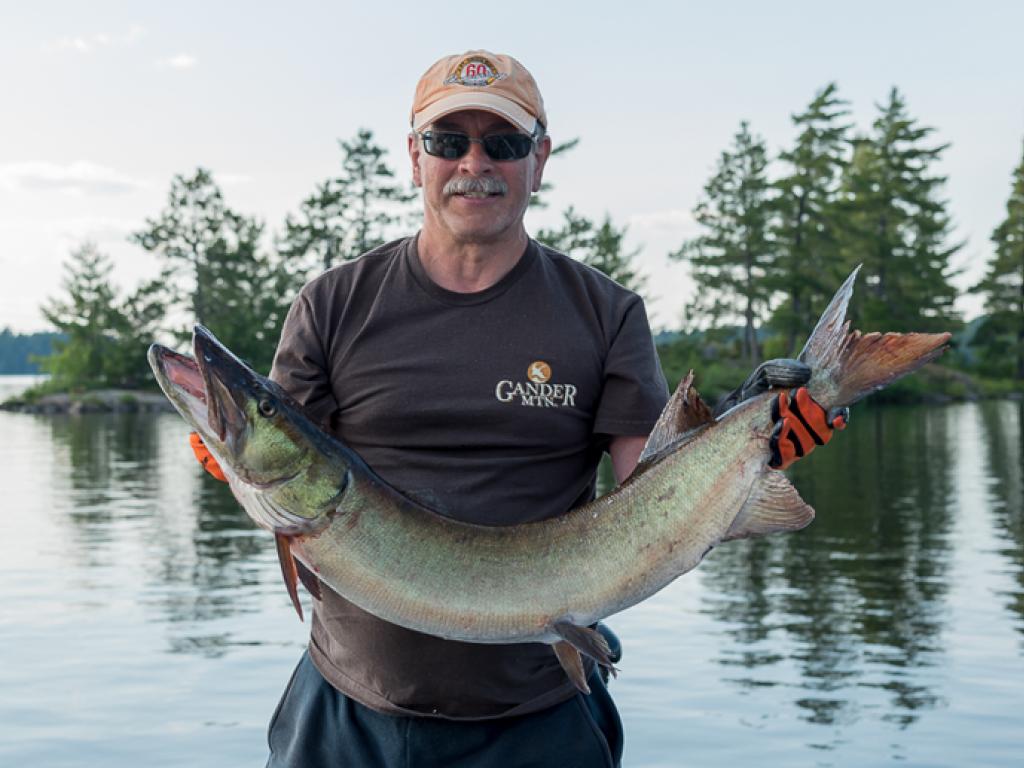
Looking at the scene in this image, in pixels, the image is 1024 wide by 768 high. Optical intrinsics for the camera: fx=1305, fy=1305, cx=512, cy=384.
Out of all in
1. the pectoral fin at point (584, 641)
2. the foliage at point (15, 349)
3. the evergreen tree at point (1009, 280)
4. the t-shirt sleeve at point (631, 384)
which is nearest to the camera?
the pectoral fin at point (584, 641)

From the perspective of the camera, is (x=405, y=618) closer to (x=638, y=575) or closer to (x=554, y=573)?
(x=554, y=573)

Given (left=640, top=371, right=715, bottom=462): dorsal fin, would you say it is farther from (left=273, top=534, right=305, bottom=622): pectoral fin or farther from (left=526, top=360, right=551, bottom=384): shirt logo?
(left=273, top=534, right=305, bottom=622): pectoral fin

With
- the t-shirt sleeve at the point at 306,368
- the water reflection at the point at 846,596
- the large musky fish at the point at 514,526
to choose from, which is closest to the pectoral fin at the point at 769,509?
the large musky fish at the point at 514,526

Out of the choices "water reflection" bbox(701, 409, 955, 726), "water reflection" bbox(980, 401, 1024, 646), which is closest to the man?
"water reflection" bbox(701, 409, 955, 726)

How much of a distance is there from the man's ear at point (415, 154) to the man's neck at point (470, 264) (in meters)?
0.22

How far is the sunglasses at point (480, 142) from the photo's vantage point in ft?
12.2

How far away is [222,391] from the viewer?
3.15m

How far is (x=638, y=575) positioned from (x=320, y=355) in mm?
1152

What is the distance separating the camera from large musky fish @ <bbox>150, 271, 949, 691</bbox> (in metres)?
3.18

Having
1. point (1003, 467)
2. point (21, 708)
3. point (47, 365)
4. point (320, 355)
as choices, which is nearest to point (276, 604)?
point (21, 708)

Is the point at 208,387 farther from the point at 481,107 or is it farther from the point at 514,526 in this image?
the point at 481,107

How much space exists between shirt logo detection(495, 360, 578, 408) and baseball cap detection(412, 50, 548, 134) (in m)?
0.70

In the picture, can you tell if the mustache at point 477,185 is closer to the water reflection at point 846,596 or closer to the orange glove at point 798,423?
the orange glove at point 798,423

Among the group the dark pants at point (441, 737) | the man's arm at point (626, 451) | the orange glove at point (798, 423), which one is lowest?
the dark pants at point (441, 737)
